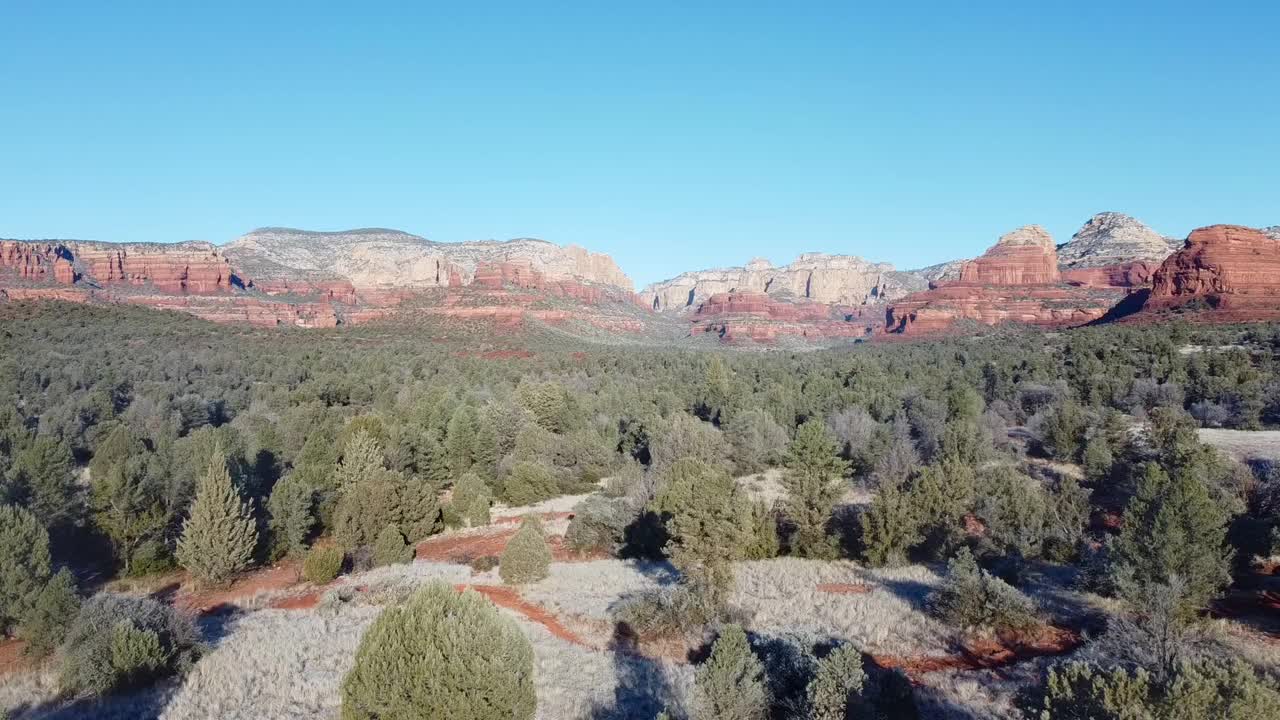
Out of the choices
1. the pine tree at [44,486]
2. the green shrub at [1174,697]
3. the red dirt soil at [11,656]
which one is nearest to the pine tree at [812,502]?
the green shrub at [1174,697]

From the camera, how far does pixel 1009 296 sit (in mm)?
109812

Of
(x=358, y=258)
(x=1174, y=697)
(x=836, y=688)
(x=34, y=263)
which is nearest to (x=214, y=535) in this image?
(x=836, y=688)

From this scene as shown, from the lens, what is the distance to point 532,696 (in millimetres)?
10664

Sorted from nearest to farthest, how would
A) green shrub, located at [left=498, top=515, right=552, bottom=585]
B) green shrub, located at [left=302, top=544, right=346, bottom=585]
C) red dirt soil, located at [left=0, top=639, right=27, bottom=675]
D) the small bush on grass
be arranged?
the small bush on grass
red dirt soil, located at [left=0, top=639, right=27, bottom=675]
green shrub, located at [left=498, top=515, right=552, bottom=585]
green shrub, located at [left=302, top=544, right=346, bottom=585]

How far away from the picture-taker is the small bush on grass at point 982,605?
15.4 meters

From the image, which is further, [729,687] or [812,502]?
[812,502]

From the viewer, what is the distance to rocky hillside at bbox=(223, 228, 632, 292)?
136 metres

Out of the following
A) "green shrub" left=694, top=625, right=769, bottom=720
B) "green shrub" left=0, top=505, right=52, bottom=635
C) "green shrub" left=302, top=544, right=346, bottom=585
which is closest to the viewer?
"green shrub" left=694, top=625, right=769, bottom=720

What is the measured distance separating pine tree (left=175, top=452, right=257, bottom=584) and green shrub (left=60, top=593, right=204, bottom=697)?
821cm

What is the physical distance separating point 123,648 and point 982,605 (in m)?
17.8

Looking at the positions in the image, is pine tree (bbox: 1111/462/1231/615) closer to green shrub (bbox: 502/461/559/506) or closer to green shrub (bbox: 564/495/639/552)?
green shrub (bbox: 564/495/639/552)

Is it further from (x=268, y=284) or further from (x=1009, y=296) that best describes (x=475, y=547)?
(x=268, y=284)

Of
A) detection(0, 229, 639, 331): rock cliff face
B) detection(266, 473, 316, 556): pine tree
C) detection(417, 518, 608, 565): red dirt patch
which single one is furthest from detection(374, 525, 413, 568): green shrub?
detection(0, 229, 639, 331): rock cliff face

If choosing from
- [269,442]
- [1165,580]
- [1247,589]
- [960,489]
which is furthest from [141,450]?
[1247,589]
